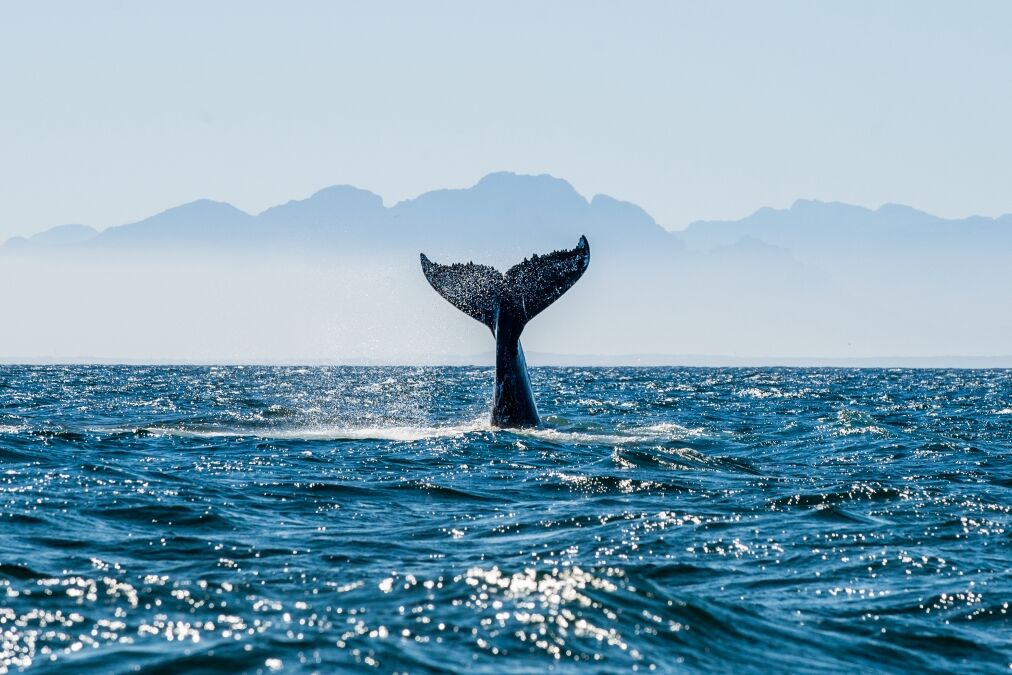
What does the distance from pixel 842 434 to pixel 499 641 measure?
1641 cm

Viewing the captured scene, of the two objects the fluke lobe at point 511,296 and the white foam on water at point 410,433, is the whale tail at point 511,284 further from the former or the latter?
the white foam on water at point 410,433

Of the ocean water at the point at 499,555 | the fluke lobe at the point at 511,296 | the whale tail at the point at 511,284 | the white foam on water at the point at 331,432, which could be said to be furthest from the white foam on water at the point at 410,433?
the whale tail at the point at 511,284

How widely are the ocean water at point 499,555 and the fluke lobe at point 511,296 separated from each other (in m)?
1.40

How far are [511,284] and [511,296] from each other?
202mm

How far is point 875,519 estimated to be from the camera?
11969 mm

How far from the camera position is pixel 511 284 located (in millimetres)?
20141

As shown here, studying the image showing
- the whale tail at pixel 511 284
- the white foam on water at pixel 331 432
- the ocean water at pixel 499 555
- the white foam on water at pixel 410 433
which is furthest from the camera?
the white foam on water at pixel 331 432

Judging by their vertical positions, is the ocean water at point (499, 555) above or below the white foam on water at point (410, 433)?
below

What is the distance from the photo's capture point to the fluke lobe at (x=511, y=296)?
1938 centimetres

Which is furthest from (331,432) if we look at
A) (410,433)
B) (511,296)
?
(511,296)

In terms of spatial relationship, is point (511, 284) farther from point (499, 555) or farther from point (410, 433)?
point (499, 555)

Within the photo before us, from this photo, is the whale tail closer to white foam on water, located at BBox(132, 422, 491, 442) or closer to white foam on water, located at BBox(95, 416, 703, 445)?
white foam on water, located at BBox(95, 416, 703, 445)

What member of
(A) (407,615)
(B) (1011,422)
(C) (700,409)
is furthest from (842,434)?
(A) (407,615)

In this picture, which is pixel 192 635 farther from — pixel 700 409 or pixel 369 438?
pixel 700 409
